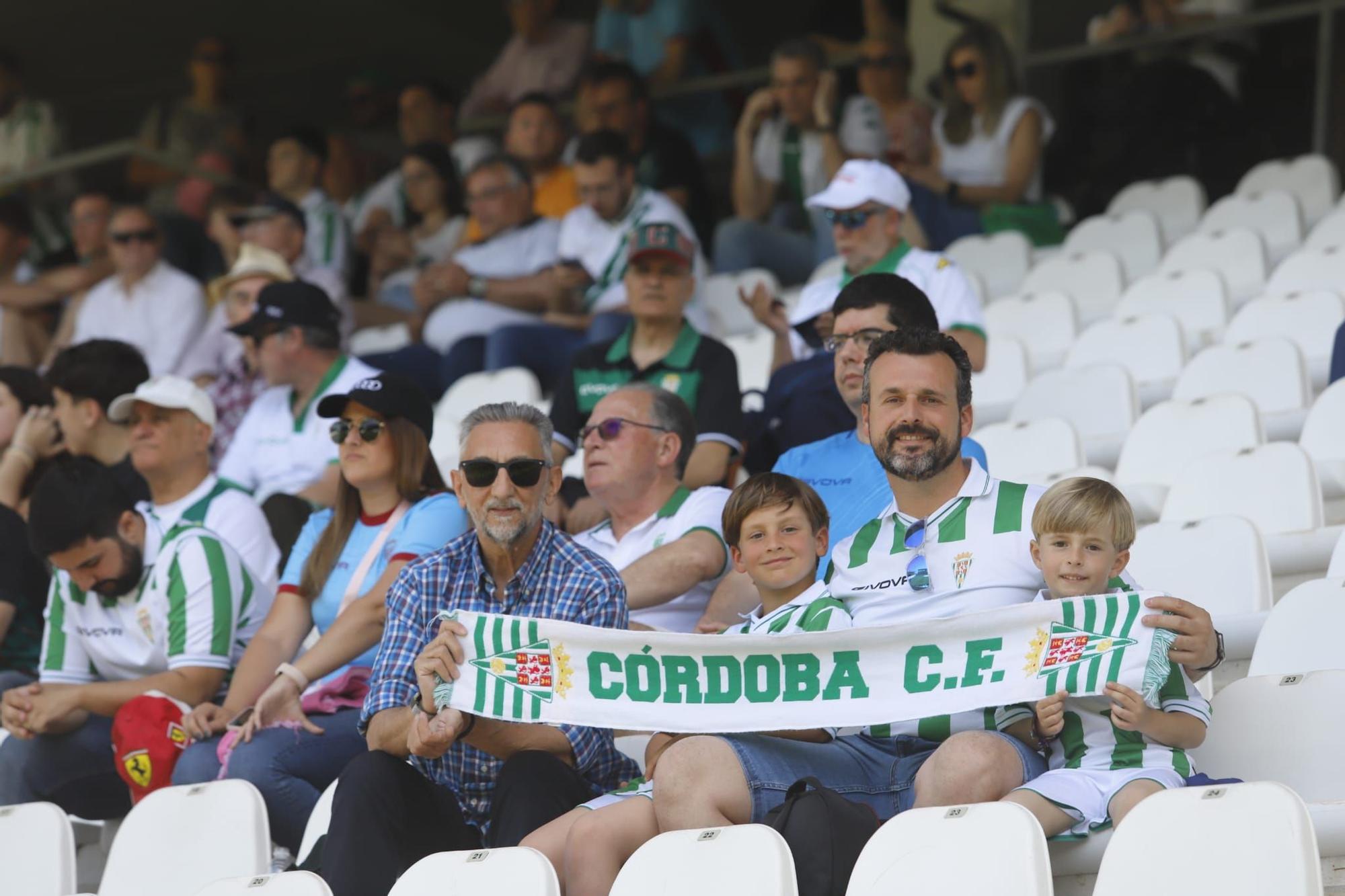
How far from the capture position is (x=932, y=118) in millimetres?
7781

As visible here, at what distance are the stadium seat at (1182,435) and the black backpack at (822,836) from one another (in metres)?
1.97

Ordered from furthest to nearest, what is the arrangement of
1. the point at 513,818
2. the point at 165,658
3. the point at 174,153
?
the point at 174,153, the point at 165,658, the point at 513,818

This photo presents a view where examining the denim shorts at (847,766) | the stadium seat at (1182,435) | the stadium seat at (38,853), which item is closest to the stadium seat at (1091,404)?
the stadium seat at (1182,435)

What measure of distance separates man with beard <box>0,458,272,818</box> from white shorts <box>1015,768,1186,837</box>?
214 cm

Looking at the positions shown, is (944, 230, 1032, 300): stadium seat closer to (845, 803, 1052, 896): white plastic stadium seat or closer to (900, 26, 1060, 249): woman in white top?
(900, 26, 1060, 249): woman in white top

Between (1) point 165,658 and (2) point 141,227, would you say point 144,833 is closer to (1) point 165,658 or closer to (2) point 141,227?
(1) point 165,658

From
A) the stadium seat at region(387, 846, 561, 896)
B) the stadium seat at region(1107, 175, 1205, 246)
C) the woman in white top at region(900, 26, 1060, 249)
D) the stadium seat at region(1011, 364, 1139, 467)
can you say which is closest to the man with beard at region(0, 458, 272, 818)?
the stadium seat at region(387, 846, 561, 896)

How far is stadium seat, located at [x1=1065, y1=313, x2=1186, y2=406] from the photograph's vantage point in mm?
5715

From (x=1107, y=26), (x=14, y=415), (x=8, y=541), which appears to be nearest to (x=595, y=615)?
(x=8, y=541)

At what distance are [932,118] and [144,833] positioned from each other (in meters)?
5.10

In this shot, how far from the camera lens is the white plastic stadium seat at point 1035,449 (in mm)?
4867

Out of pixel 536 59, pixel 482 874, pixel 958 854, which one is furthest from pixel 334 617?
pixel 536 59

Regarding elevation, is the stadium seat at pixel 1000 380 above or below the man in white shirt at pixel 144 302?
below

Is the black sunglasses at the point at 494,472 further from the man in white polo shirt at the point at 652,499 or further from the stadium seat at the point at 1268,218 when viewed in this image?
the stadium seat at the point at 1268,218
